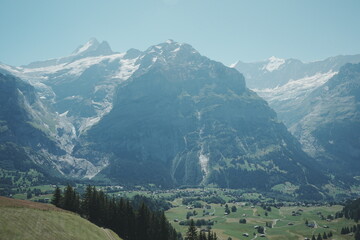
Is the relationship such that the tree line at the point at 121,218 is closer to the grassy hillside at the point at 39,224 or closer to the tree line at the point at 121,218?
the tree line at the point at 121,218

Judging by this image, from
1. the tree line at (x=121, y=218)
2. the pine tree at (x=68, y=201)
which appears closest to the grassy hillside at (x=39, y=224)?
the pine tree at (x=68, y=201)

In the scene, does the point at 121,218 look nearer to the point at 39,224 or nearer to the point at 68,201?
the point at 68,201

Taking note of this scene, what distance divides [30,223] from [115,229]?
51478mm

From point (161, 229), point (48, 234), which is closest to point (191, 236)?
point (161, 229)

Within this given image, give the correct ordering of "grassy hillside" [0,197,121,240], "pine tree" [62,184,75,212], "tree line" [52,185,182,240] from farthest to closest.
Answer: "tree line" [52,185,182,240]
"pine tree" [62,184,75,212]
"grassy hillside" [0,197,121,240]

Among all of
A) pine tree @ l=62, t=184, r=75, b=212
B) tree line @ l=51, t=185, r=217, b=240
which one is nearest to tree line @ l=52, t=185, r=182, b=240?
tree line @ l=51, t=185, r=217, b=240

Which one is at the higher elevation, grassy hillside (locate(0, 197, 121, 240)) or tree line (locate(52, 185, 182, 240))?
grassy hillside (locate(0, 197, 121, 240))

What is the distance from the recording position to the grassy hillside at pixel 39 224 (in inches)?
3147

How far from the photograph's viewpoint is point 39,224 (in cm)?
8731

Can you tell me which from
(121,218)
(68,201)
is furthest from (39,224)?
(121,218)

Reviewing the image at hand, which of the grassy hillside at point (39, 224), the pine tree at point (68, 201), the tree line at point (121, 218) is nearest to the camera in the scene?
the grassy hillside at point (39, 224)

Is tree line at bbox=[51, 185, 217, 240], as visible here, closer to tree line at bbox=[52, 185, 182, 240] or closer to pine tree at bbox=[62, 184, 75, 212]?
tree line at bbox=[52, 185, 182, 240]

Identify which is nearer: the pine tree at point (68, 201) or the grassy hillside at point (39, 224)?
the grassy hillside at point (39, 224)

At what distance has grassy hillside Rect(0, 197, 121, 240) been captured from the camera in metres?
79.9
